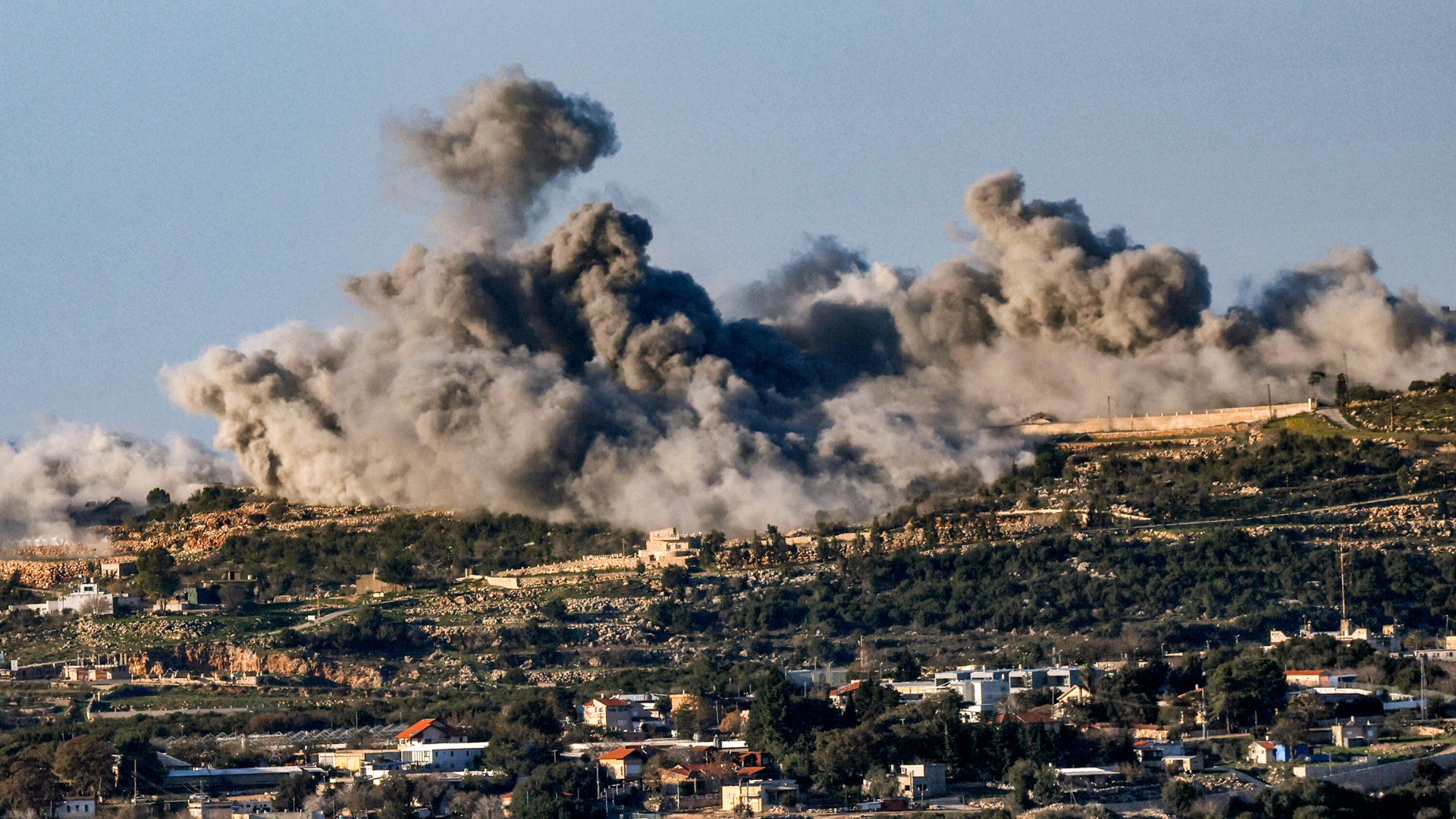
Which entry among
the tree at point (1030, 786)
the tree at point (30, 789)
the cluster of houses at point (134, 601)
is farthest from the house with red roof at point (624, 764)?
the cluster of houses at point (134, 601)

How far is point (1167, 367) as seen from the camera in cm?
10669

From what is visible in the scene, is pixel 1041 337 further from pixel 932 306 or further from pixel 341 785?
pixel 341 785

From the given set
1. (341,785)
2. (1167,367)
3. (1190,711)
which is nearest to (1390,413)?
(1167,367)

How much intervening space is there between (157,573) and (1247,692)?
134ft

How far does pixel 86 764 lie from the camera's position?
73.0 metres

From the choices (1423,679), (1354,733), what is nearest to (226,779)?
(1354,733)

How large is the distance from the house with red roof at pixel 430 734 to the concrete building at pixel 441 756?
464 millimetres

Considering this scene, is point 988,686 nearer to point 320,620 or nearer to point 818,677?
point 818,677

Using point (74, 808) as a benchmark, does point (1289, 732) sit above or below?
above

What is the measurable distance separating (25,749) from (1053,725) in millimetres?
21638

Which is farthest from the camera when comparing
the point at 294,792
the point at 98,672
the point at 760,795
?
the point at 98,672

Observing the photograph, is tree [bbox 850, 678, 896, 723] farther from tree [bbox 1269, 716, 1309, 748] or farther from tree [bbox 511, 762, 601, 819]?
tree [bbox 1269, 716, 1309, 748]

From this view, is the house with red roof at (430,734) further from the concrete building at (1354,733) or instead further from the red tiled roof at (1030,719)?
the concrete building at (1354,733)

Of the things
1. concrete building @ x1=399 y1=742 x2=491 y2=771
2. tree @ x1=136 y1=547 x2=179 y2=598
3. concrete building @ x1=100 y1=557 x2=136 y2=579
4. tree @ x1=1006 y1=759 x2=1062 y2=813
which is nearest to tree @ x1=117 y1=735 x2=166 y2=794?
concrete building @ x1=399 y1=742 x2=491 y2=771
